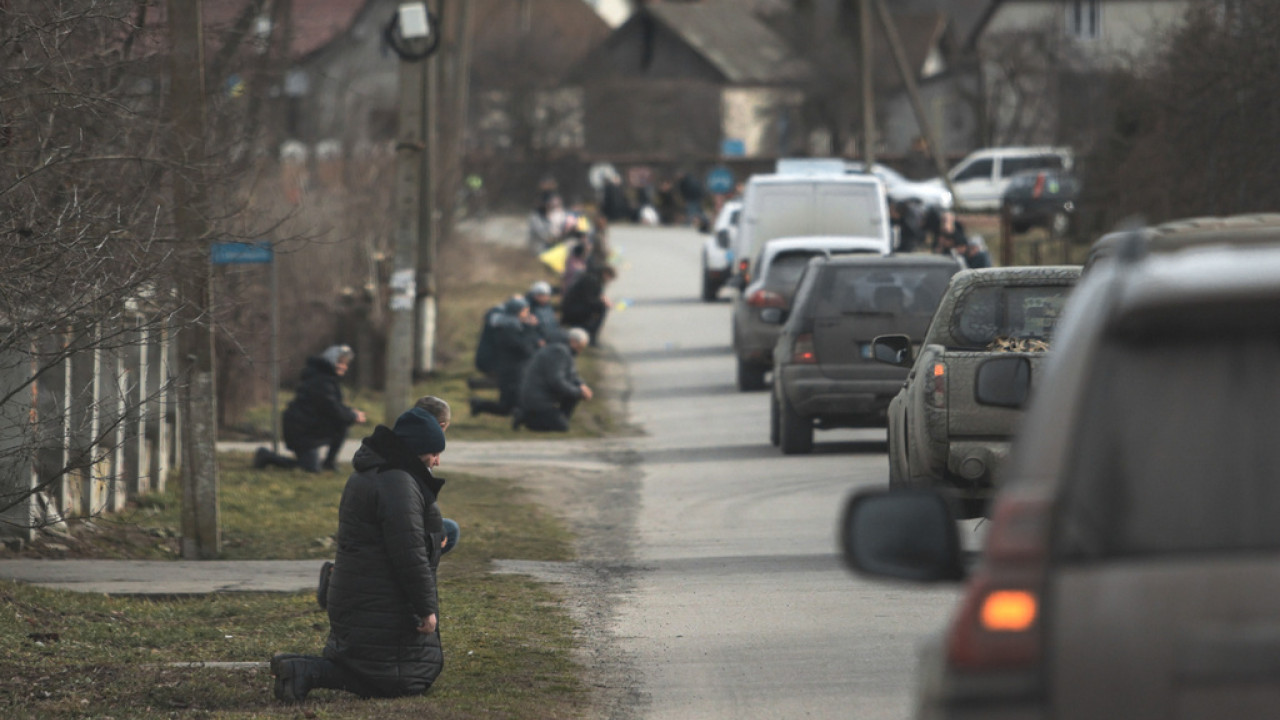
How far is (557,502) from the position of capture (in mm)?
15422

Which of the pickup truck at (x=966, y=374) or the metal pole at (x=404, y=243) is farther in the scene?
the metal pole at (x=404, y=243)

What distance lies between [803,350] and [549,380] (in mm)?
4059

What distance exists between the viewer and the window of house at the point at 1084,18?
76.1 m

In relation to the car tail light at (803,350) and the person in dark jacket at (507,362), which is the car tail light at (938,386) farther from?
the person in dark jacket at (507,362)

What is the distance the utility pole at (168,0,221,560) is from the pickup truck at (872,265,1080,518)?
13.3 feet

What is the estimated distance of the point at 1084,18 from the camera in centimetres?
7662

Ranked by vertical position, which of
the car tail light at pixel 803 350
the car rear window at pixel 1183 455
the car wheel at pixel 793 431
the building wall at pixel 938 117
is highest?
the building wall at pixel 938 117

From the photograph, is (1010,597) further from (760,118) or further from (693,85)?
(760,118)

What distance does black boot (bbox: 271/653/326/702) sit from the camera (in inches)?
310

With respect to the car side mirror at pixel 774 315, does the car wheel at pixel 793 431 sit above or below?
below

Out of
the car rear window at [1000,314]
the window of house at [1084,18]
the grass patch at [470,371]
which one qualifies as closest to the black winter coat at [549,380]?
the grass patch at [470,371]

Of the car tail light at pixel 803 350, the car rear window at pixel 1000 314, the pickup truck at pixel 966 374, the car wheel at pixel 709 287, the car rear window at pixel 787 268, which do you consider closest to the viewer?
the pickup truck at pixel 966 374

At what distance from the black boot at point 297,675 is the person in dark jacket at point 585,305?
19.4 metres

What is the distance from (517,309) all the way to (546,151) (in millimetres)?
46727
